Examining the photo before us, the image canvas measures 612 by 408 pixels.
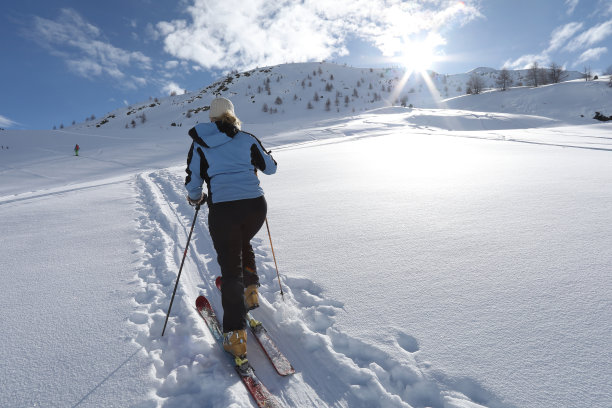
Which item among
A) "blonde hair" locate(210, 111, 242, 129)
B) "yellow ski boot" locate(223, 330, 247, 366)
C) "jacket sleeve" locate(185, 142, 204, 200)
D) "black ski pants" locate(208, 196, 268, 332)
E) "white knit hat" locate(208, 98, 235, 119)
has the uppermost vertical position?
"white knit hat" locate(208, 98, 235, 119)

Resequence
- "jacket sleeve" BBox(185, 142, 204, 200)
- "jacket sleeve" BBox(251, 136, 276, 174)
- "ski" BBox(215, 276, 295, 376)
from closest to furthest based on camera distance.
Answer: "ski" BBox(215, 276, 295, 376), "jacket sleeve" BBox(185, 142, 204, 200), "jacket sleeve" BBox(251, 136, 276, 174)

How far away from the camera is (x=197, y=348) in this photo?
259 cm

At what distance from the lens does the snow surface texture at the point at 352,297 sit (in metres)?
2.08

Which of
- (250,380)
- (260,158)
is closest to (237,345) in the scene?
(250,380)

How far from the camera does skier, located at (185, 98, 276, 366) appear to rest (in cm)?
243

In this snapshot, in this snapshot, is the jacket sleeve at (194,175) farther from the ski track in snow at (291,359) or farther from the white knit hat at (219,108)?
the ski track in snow at (291,359)

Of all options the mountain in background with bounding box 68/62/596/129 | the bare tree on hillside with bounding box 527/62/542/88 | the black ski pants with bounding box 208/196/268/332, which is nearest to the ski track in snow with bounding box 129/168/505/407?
the black ski pants with bounding box 208/196/268/332

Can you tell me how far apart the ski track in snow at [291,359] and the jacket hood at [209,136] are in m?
1.71

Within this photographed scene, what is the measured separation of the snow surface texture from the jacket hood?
67.2 inches

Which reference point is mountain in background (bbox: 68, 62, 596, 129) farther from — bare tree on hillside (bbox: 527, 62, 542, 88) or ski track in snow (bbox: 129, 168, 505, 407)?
ski track in snow (bbox: 129, 168, 505, 407)

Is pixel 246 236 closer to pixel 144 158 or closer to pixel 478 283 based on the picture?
pixel 478 283

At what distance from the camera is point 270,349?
2.55m

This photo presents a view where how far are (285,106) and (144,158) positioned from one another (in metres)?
20.1

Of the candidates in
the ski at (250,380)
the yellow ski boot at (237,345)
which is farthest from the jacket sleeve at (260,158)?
the ski at (250,380)
